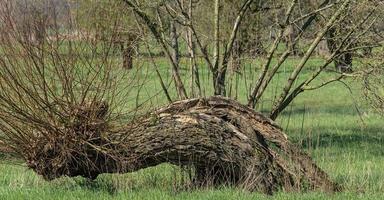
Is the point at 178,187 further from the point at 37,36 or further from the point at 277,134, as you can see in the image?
the point at 37,36

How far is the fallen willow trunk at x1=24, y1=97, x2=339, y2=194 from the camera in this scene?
8.55 m

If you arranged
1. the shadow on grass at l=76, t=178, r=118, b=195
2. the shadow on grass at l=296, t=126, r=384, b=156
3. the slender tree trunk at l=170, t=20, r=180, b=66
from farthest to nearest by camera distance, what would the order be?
the shadow on grass at l=296, t=126, r=384, b=156 < the slender tree trunk at l=170, t=20, r=180, b=66 < the shadow on grass at l=76, t=178, r=118, b=195

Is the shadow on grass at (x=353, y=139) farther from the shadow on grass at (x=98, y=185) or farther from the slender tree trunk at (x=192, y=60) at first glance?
the shadow on grass at (x=98, y=185)

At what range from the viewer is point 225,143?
8.76 metres

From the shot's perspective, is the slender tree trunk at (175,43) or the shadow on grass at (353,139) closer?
the slender tree trunk at (175,43)

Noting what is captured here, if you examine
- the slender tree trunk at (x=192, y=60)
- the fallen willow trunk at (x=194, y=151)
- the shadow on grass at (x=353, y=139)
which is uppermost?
the slender tree trunk at (x=192, y=60)

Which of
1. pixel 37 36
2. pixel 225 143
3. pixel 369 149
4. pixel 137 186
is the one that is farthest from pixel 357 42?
pixel 37 36

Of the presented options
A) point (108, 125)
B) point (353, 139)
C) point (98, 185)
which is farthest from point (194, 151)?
point (353, 139)

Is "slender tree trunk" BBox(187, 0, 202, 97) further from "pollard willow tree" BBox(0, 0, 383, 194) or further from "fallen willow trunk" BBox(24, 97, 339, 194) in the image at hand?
"fallen willow trunk" BBox(24, 97, 339, 194)

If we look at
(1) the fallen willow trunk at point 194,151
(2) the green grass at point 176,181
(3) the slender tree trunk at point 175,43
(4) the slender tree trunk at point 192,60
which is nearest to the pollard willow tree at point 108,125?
(1) the fallen willow trunk at point 194,151

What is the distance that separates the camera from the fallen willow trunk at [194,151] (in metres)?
8.55

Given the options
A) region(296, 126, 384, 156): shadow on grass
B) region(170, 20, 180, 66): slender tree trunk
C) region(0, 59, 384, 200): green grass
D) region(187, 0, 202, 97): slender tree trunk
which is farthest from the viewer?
region(296, 126, 384, 156): shadow on grass

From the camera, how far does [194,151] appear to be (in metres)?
8.68

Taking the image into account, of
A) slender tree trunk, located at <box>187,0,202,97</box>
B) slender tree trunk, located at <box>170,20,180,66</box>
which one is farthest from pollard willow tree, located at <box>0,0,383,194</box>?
slender tree trunk, located at <box>170,20,180,66</box>
